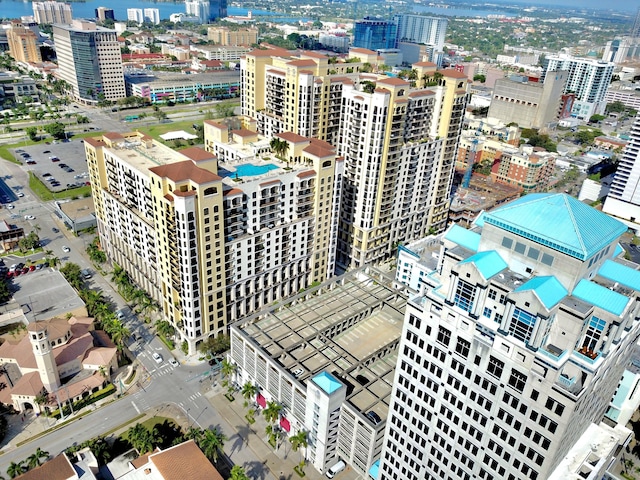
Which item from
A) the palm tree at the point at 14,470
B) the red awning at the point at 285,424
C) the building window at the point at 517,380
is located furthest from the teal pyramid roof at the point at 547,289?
the palm tree at the point at 14,470

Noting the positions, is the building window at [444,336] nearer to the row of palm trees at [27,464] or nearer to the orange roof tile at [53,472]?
the orange roof tile at [53,472]

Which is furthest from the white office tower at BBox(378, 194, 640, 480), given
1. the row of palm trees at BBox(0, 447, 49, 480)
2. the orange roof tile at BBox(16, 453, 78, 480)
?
the row of palm trees at BBox(0, 447, 49, 480)

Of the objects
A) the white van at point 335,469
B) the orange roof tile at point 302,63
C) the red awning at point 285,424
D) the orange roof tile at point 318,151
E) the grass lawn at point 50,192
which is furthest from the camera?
the grass lawn at point 50,192

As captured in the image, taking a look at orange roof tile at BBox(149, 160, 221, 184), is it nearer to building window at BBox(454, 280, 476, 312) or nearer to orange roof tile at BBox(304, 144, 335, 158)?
orange roof tile at BBox(304, 144, 335, 158)

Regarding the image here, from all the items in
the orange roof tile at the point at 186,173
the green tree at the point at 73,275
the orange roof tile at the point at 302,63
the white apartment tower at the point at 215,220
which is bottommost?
the green tree at the point at 73,275

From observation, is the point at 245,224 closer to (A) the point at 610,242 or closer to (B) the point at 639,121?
(A) the point at 610,242
